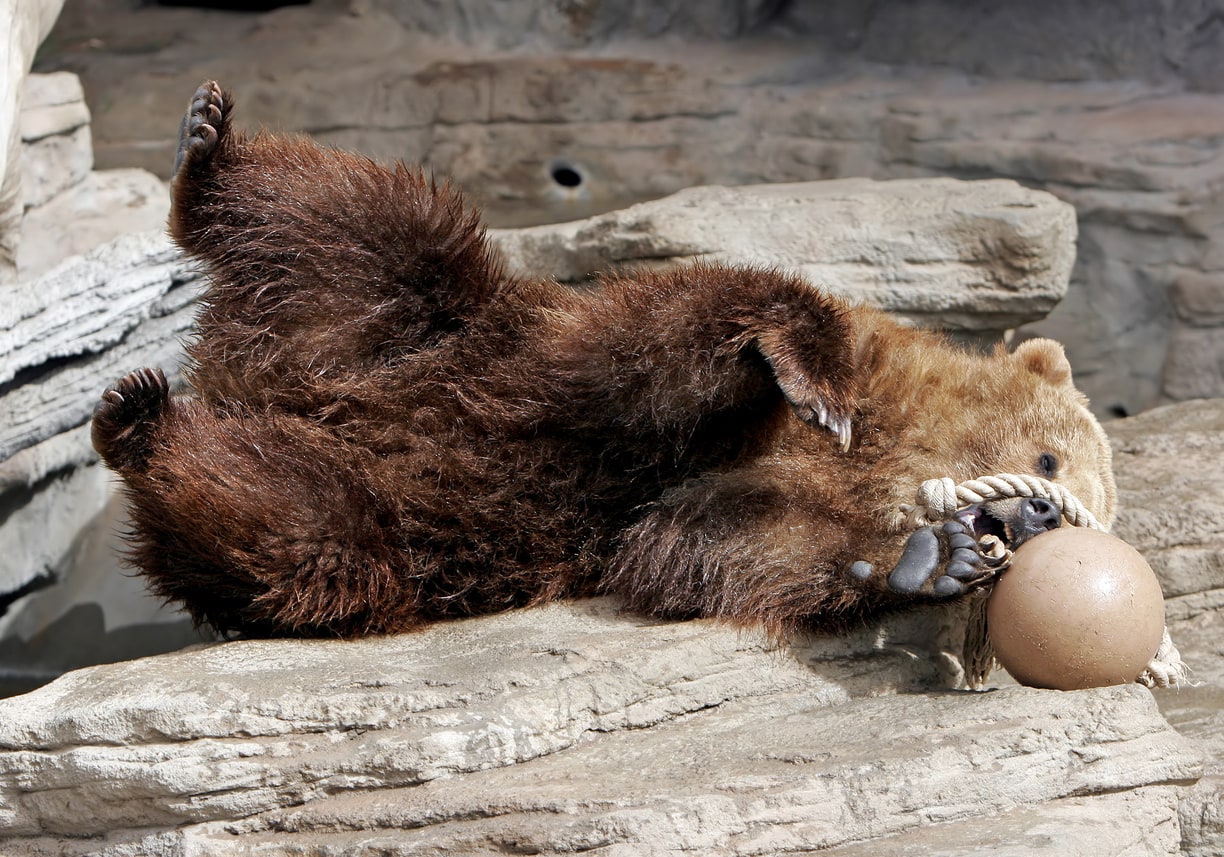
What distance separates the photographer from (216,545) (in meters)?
2.60

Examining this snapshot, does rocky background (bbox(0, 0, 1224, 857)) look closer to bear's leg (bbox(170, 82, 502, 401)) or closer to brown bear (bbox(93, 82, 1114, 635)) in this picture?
brown bear (bbox(93, 82, 1114, 635))

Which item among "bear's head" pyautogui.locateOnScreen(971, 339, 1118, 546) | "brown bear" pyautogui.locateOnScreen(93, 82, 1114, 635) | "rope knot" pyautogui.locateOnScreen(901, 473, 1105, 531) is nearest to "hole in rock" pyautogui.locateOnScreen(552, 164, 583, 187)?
"brown bear" pyautogui.locateOnScreen(93, 82, 1114, 635)

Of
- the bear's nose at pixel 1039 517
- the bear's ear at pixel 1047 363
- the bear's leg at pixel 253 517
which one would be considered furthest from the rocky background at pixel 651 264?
the bear's ear at pixel 1047 363

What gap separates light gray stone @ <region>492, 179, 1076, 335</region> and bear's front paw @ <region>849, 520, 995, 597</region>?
1.53m

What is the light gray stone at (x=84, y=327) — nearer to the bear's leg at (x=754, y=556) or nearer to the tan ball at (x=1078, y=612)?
the bear's leg at (x=754, y=556)

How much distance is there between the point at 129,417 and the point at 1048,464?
195 cm

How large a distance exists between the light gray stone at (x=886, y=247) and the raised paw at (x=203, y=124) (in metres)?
1.27

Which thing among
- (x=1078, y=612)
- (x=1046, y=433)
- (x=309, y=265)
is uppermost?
(x=309, y=265)

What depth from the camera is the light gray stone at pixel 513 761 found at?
2066mm

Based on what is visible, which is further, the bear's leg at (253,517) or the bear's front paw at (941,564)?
the bear's leg at (253,517)

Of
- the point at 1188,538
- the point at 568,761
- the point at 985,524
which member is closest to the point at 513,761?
the point at 568,761

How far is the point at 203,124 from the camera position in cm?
289

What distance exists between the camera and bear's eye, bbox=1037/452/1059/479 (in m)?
2.75

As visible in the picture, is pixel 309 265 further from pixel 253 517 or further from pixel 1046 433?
pixel 1046 433
